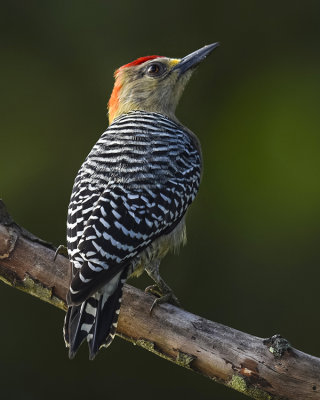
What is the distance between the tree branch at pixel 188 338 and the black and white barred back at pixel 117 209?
0.22 m

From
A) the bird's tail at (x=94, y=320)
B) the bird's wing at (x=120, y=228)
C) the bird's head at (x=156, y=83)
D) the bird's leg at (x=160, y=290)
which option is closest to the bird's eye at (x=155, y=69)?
the bird's head at (x=156, y=83)

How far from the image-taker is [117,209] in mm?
3666

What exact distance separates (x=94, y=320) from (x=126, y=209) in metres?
0.63

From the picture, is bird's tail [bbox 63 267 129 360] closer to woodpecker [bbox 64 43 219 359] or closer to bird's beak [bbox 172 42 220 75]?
woodpecker [bbox 64 43 219 359]

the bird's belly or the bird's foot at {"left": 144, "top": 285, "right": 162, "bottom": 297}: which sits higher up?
the bird's belly

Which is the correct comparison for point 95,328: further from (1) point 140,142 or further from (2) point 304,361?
(1) point 140,142

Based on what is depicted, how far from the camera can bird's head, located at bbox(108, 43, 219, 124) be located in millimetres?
5082

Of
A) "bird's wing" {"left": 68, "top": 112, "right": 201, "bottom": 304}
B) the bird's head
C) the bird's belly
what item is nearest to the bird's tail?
"bird's wing" {"left": 68, "top": 112, "right": 201, "bottom": 304}

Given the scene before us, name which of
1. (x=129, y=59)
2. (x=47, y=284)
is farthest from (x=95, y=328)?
(x=129, y=59)

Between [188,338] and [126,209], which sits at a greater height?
[126,209]

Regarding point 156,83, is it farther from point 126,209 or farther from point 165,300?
point 165,300

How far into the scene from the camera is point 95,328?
3.41 meters

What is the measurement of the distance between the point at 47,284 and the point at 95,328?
522mm

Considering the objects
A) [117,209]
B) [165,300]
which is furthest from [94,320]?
[117,209]
